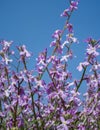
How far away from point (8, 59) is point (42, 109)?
1.07m

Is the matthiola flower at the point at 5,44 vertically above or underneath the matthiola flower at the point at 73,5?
underneath

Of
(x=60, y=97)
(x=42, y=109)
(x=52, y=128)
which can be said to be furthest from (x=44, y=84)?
(x=42, y=109)

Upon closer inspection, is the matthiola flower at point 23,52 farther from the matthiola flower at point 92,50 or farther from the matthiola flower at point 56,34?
the matthiola flower at point 56,34

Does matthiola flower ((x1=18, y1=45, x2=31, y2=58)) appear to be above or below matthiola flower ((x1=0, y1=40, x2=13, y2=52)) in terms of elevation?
below

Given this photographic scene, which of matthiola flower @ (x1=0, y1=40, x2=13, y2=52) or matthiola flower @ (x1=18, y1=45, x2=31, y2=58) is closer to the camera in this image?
matthiola flower @ (x1=18, y1=45, x2=31, y2=58)

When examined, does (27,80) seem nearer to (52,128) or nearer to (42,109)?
(52,128)

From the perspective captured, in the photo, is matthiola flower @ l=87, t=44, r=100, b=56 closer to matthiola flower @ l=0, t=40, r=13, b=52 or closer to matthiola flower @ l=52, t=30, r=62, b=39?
matthiola flower @ l=52, t=30, r=62, b=39

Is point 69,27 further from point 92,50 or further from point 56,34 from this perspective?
point 92,50

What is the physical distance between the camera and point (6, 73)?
5605 mm

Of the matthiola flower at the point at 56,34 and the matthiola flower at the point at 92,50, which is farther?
the matthiola flower at the point at 56,34

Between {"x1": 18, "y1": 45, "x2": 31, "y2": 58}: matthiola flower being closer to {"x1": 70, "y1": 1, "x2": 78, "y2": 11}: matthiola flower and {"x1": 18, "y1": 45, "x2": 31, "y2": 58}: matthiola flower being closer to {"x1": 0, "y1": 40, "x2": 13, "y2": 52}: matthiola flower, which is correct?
{"x1": 0, "y1": 40, "x2": 13, "y2": 52}: matthiola flower

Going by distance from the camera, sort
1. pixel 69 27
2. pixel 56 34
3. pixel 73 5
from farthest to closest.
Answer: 1. pixel 73 5
2. pixel 69 27
3. pixel 56 34

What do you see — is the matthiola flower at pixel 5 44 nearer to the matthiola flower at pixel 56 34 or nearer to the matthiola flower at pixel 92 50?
the matthiola flower at pixel 56 34

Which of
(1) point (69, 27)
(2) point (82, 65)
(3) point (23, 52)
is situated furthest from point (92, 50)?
(1) point (69, 27)
